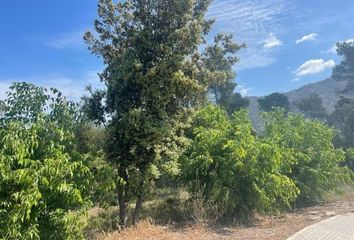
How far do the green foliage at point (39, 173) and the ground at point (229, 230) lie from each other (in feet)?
7.06

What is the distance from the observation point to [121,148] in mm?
10547

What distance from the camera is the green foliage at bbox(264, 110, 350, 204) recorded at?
16.5 metres

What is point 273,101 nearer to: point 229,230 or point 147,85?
point 229,230

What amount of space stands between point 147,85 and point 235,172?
14.9ft

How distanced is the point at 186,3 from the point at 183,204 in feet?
21.4

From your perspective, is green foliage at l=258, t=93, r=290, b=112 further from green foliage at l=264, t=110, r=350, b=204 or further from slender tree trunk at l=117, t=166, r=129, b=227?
slender tree trunk at l=117, t=166, r=129, b=227

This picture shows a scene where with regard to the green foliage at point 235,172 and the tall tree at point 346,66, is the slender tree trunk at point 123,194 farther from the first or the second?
the tall tree at point 346,66

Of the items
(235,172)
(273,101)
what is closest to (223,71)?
(235,172)

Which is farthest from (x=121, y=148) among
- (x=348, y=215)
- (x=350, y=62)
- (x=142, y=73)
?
(x=350, y=62)

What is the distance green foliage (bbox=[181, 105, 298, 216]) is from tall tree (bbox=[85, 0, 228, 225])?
166 cm

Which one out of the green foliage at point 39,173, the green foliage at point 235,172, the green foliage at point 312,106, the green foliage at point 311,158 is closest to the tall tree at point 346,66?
the green foliage at point 312,106

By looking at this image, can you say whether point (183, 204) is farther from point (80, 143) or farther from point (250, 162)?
point (80, 143)

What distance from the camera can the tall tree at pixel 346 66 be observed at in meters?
46.8

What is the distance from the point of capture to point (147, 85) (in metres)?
10.4
